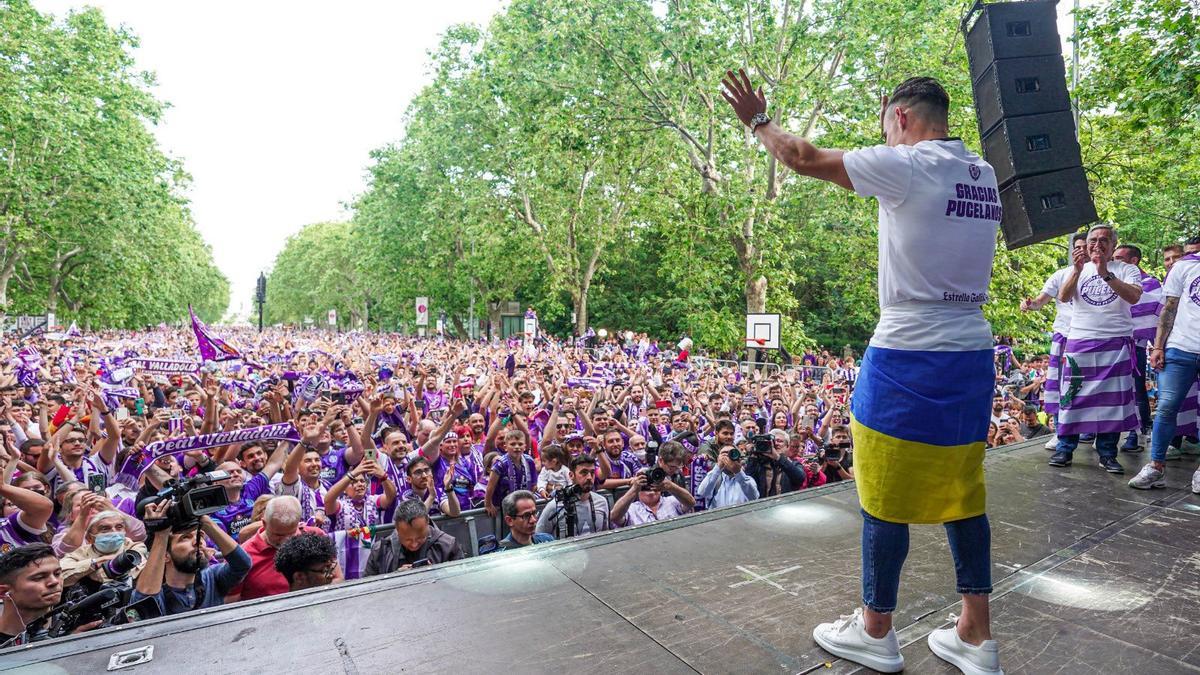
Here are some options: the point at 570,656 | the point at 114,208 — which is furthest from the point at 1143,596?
the point at 114,208

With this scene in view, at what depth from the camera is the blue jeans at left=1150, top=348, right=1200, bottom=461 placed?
12.6 feet

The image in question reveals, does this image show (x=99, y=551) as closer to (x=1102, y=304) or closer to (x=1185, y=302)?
(x=1102, y=304)

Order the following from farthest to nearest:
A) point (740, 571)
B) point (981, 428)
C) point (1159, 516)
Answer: point (1159, 516) → point (740, 571) → point (981, 428)

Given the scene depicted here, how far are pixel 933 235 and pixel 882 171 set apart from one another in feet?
0.81

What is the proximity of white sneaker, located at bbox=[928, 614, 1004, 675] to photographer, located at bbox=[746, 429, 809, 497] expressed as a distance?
3355 mm

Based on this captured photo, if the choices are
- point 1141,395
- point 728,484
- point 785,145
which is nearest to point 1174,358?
point 1141,395

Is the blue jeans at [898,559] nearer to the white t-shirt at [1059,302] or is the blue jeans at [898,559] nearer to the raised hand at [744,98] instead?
the raised hand at [744,98]

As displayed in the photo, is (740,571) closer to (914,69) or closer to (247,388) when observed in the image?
(247,388)

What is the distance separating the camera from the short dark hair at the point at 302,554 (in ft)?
10.8

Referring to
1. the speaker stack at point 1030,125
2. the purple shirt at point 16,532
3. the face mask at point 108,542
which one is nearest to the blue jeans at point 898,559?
the speaker stack at point 1030,125

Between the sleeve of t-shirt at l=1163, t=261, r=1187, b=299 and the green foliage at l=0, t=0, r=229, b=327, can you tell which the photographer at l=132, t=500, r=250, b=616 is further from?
the green foliage at l=0, t=0, r=229, b=327

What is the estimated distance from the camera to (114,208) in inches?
904

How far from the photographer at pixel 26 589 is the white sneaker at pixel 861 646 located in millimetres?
3419

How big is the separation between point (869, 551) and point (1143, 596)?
1279 mm
